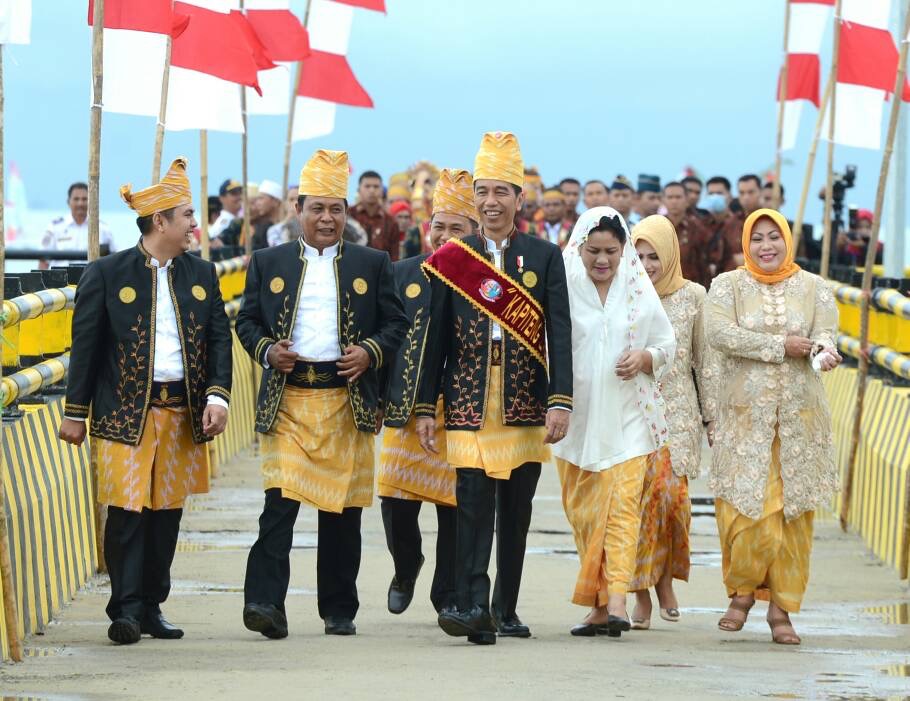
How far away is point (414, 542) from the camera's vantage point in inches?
397

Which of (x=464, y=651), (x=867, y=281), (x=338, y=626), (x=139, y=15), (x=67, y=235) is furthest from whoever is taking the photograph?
(x=67, y=235)

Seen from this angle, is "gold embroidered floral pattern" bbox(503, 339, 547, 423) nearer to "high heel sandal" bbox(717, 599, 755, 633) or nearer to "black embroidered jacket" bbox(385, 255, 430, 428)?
"black embroidered jacket" bbox(385, 255, 430, 428)

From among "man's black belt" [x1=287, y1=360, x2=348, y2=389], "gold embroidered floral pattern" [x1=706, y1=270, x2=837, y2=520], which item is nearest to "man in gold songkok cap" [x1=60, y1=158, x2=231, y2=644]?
"man's black belt" [x1=287, y1=360, x2=348, y2=389]

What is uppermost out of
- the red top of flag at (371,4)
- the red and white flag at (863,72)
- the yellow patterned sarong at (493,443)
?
the red top of flag at (371,4)

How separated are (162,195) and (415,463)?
184cm

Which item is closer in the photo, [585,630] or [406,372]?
[585,630]

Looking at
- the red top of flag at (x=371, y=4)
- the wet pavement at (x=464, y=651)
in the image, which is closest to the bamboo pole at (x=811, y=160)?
the red top of flag at (x=371, y=4)

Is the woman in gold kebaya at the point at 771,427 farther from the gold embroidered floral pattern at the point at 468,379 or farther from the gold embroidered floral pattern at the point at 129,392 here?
the gold embroidered floral pattern at the point at 129,392

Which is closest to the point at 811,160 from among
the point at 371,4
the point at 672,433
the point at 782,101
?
the point at 782,101

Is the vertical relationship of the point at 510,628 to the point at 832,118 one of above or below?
below

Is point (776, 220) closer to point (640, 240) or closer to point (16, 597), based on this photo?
point (640, 240)

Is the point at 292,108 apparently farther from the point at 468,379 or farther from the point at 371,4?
the point at 468,379

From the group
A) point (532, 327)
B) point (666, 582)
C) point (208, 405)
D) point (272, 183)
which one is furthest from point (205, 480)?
point (272, 183)

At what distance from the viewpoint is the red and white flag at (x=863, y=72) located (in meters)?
16.5
